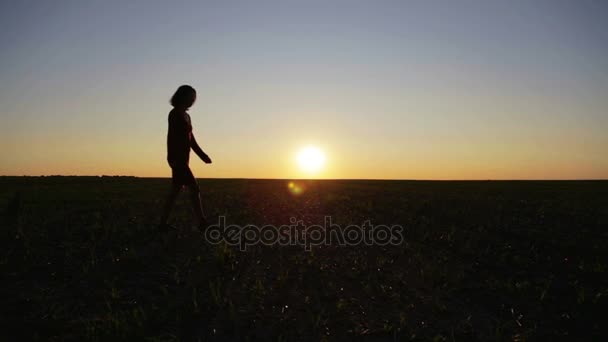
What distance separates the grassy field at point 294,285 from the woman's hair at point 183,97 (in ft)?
8.26

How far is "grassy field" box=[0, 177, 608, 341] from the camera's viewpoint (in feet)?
13.4

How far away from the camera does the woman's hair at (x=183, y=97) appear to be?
714cm

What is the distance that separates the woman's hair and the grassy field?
252 centimetres

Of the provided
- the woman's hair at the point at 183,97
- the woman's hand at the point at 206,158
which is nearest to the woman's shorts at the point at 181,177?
the woman's hand at the point at 206,158

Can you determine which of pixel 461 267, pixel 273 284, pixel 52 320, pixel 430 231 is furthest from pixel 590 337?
pixel 52 320

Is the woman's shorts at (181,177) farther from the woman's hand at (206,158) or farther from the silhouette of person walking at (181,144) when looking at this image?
the woman's hand at (206,158)

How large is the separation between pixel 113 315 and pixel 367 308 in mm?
2887

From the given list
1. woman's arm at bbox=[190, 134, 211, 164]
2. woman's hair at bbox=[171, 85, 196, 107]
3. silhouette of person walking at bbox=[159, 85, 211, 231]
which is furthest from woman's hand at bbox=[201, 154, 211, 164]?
woman's hair at bbox=[171, 85, 196, 107]

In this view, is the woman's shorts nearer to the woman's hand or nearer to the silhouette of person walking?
the silhouette of person walking

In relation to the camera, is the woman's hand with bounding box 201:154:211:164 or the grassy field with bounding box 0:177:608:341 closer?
the grassy field with bounding box 0:177:608:341

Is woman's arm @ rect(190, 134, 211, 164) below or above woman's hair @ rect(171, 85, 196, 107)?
below

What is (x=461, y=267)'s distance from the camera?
20.4 feet

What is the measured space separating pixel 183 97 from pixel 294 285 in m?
4.07

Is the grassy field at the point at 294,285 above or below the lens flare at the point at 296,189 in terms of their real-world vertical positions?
below
